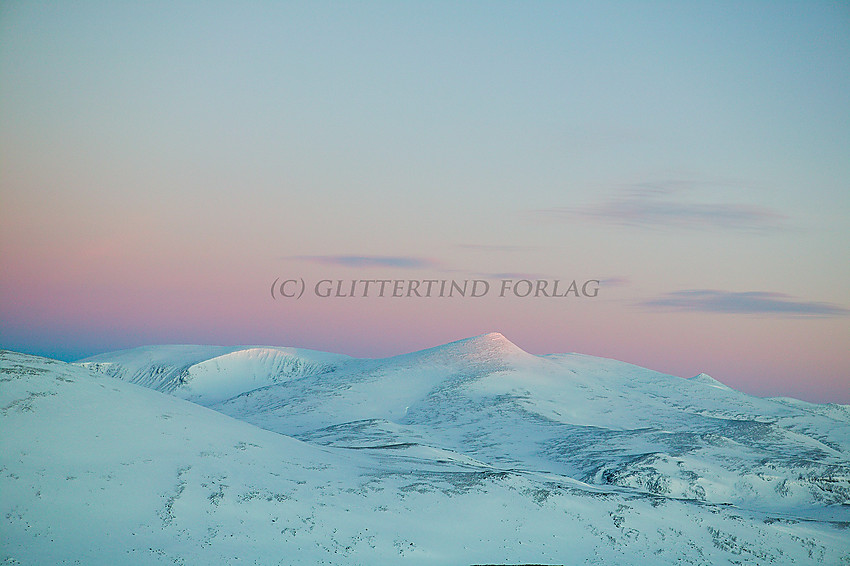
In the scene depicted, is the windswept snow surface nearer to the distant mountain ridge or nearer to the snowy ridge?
the distant mountain ridge

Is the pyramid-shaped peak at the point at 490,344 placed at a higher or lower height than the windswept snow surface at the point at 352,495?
lower

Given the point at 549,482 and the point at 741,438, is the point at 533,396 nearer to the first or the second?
the point at 741,438

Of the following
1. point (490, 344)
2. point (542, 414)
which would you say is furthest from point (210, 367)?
point (542, 414)

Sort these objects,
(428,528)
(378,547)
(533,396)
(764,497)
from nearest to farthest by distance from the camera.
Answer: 1. (378,547)
2. (428,528)
3. (764,497)
4. (533,396)

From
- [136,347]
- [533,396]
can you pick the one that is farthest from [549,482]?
[136,347]

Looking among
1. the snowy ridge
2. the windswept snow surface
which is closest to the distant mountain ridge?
the snowy ridge

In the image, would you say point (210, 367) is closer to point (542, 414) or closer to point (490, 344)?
point (490, 344)

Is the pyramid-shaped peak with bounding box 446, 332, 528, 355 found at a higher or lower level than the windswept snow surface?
lower

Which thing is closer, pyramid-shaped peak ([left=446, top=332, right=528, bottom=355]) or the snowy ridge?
pyramid-shaped peak ([left=446, top=332, right=528, bottom=355])

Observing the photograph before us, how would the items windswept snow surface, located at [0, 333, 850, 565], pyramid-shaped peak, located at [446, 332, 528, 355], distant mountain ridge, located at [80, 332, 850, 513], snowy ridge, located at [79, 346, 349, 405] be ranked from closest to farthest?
windswept snow surface, located at [0, 333, 850, 565] < distant mountain ridge, located at [80, 332, 850, 513] < pyramid-shaped peak, located at [446, 332, 528, 355] < snowy ridge, located at [79, 346, 349, 405]

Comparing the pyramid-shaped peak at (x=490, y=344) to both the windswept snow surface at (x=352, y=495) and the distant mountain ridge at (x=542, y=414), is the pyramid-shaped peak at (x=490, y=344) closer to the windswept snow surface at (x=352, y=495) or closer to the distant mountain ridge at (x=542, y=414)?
the distant mountain ridge at (x=542, y=414)

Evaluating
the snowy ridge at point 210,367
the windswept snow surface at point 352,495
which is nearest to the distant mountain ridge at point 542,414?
the snowy ridge at point 210,367
